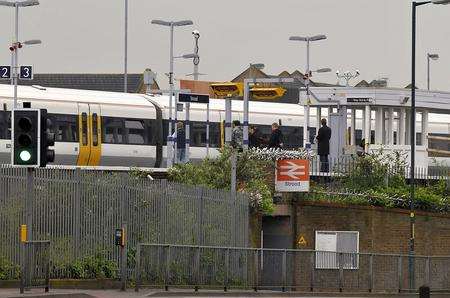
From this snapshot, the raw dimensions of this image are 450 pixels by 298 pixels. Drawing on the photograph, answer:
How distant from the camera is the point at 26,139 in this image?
2688 centimetres

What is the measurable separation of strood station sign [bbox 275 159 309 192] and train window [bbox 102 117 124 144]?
10.9 m

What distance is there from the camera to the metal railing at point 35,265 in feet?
93.4

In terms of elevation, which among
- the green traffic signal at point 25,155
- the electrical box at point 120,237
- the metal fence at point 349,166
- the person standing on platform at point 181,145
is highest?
the person standing on platform at point 181,145

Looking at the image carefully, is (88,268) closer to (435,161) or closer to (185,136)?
(185,136)

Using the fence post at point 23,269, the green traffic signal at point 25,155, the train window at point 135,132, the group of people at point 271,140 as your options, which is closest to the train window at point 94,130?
the train window at point 135,132

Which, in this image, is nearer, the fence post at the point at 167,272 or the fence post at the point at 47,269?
the fence post at the point at 47,269

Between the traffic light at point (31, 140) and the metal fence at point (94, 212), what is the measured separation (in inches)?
47.4

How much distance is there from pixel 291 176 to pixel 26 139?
58.7 ft

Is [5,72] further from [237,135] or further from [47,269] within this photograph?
[47,269]

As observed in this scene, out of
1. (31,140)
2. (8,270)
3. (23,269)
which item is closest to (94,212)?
(8,270)

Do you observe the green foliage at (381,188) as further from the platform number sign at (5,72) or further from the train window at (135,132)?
the platform number sign at (5,72)

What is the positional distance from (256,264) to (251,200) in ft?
15.0

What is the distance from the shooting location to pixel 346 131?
54.2 metres

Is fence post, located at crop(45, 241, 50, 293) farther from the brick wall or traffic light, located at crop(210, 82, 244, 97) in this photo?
the brick wall
